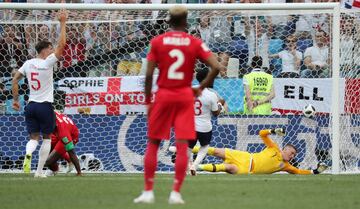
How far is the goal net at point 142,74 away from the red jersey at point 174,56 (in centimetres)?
847

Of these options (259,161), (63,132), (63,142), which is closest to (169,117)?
(63,142)

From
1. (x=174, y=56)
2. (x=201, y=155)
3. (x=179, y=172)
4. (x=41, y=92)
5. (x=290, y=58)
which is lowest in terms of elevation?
(x=201, y=155)

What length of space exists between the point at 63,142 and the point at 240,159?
11.7ft

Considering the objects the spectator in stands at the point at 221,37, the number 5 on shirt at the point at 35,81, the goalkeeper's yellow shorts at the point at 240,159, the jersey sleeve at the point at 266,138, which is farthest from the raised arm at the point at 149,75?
the spectator in stands at the point at 221,37

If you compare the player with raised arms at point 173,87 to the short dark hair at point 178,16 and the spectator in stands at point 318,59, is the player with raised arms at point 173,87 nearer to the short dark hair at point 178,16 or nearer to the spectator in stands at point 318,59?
the short dark hair at point 178,16

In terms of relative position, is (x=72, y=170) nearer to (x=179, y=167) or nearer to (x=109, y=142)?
(x=109, y=142)

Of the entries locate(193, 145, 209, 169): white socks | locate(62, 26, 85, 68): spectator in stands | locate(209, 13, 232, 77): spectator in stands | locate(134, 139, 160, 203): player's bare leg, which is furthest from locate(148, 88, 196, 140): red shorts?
locate(62, 26, 85, 68): spectator in stands

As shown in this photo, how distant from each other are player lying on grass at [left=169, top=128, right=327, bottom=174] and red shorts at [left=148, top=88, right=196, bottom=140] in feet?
24.6

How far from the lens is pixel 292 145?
19250 millimetres

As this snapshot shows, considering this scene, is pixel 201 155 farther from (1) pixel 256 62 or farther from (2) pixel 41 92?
(2) pixel 41 92

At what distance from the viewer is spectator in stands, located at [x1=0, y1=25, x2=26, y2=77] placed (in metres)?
20.0

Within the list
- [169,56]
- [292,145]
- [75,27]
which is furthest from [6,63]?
[169,56]

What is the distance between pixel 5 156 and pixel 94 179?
4.66m

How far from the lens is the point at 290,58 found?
20.4 meters
